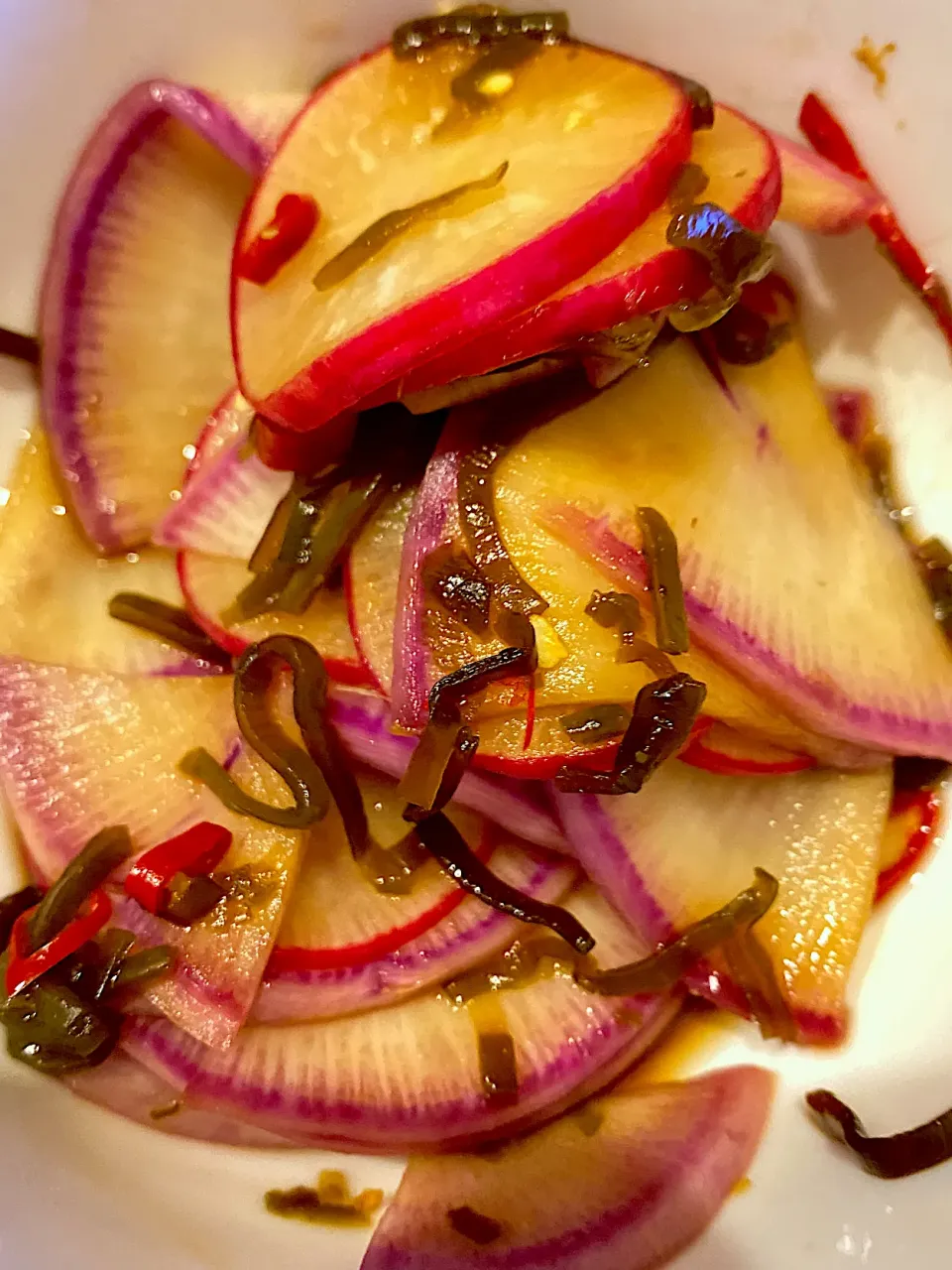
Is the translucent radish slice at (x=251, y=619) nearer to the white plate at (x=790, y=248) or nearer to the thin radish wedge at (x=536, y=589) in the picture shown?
the thin radish wedge at (x=536, y=589)

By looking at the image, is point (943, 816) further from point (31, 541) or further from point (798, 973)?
point (31, 541)

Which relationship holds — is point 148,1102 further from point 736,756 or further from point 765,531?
point 765,531

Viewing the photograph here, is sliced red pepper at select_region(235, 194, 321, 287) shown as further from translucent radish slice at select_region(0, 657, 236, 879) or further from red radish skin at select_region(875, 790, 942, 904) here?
red radish skin at select_region(875, 790, 942, 904)

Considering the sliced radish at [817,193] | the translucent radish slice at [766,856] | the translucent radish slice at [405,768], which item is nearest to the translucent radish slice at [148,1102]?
the translucent radish slice at [405,768]

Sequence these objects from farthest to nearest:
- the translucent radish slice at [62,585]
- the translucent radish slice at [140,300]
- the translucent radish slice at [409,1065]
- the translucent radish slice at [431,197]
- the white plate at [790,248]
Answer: the translucent radish slice at [62,585] → the translucent radish slice at [140,300] → the translucent radish slice at [409,1065] → the white plate at [790,248] → the translucent radish slice at [431,197]

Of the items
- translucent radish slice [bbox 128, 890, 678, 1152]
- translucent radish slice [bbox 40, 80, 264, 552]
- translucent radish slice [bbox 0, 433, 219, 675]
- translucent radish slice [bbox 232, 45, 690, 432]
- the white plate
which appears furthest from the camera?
translucent radish slice [bbox 0, 433, 219, 675]

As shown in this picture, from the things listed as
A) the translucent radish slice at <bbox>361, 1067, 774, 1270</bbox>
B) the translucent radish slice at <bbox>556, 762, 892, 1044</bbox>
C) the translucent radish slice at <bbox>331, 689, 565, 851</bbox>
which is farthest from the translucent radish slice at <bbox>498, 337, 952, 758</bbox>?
the translucent radish slice at <bbox>361, 1067, 774, 1270</bbox>
